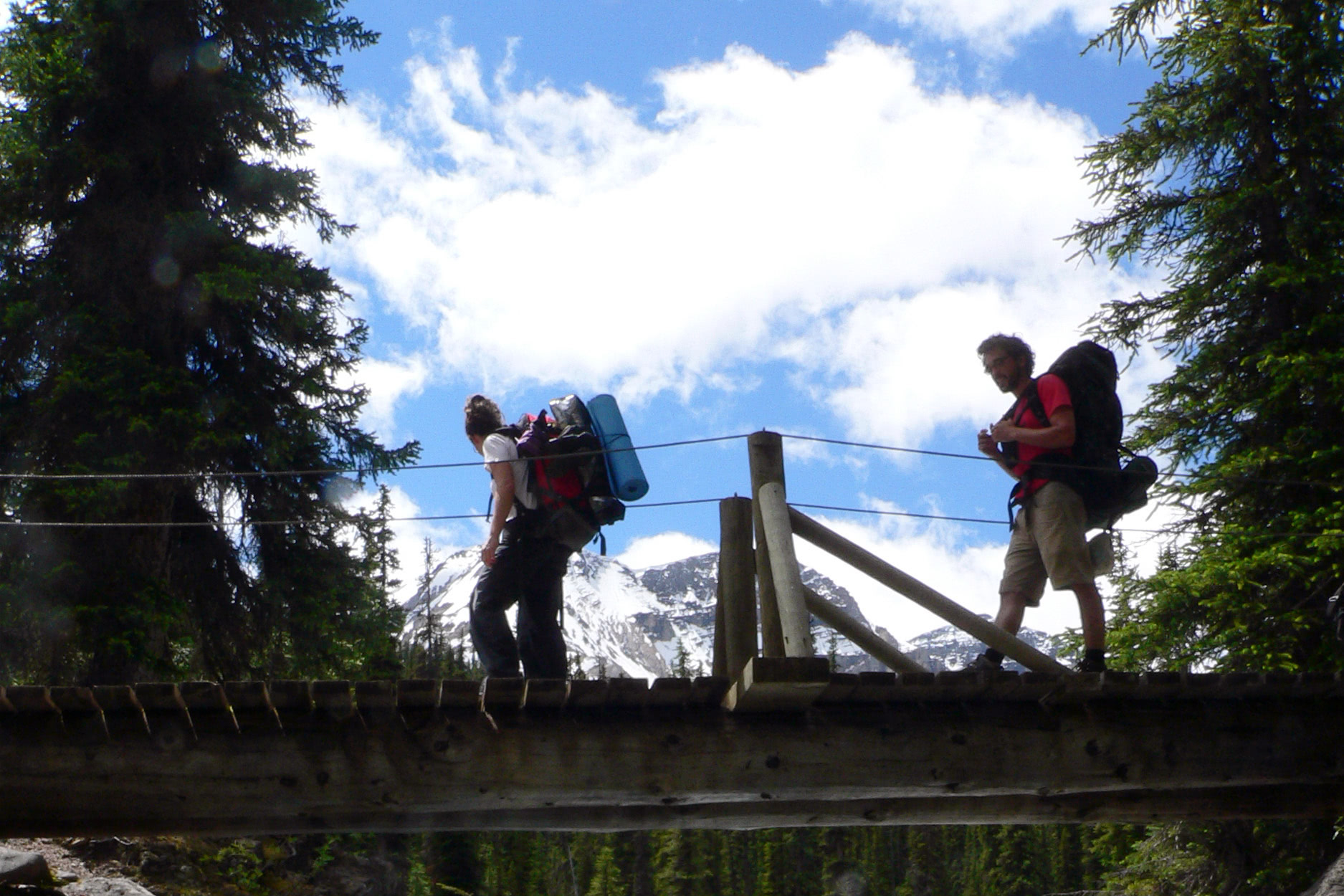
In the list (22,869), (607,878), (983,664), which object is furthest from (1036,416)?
(607,878)

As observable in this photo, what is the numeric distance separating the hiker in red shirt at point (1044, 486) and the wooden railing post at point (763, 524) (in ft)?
4.18

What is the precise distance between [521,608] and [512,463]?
0.86 m

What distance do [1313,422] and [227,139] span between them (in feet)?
44.9

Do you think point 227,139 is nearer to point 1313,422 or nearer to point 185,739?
point 185,739

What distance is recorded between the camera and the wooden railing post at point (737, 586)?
5777 millimetres

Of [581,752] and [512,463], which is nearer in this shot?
[581,752]

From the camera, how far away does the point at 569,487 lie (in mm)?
6523

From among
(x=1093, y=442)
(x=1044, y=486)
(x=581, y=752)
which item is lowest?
(x=581, y=752)

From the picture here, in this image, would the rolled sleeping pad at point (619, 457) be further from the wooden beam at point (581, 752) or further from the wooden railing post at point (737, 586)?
the wooden beam at point (581, 752)

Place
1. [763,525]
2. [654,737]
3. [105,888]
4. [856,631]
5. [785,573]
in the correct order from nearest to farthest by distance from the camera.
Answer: [785,573] < [763,525] < [654,737] < [856,631] < [105,888]

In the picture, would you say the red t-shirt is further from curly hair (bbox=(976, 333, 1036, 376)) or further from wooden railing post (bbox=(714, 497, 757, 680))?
wooden railing post (bbox=(714, 497, 757, 680))

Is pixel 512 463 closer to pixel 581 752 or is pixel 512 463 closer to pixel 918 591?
pixel 581 752

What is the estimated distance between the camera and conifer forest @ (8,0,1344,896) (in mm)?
12578

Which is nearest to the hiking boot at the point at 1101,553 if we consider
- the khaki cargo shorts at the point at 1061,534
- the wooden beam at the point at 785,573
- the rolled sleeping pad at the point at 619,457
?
the khaki cargo shorts at the point at 1061,534
